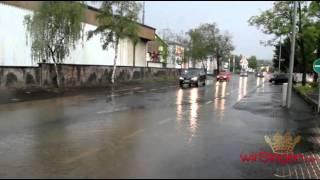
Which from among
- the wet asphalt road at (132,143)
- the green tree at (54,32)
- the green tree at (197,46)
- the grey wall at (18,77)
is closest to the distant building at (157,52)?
the green tree at (197,46)

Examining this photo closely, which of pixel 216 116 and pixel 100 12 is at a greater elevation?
pixel 100 12

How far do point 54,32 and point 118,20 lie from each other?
997 centimetres

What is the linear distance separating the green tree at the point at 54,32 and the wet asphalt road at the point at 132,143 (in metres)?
14.4

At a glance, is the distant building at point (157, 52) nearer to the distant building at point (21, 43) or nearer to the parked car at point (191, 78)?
the distant building at point (21, 43)

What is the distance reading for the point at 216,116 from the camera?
1719 cm

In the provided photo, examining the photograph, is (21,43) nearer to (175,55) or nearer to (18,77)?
(18,77)

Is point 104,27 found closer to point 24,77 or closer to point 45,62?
point 45,62

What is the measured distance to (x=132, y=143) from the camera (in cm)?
1046

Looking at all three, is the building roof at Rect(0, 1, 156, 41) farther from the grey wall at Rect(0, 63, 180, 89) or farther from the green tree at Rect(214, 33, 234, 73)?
the green tree at Rect(214, 33, 234, 73)

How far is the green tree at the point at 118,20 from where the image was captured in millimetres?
41656

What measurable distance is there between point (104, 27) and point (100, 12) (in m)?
1.41

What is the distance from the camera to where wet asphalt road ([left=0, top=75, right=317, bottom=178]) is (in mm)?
7824

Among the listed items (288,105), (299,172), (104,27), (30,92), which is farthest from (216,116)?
(104,27)

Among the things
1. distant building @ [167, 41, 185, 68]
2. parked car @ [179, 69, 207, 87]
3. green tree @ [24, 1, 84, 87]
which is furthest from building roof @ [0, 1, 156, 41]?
distant building @ [167, 41, 185, 68]
